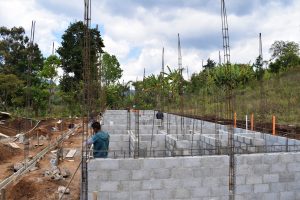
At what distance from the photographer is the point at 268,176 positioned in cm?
503

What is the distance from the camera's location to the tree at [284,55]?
Result: 27.2m

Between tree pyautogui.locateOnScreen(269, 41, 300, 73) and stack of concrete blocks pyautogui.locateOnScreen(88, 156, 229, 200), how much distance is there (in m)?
24.7

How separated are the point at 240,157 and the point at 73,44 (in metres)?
23.5

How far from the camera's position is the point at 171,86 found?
70.7 ft

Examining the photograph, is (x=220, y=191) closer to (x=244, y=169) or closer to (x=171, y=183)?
(x=244, y=169)

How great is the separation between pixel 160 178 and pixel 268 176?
1.85 metres

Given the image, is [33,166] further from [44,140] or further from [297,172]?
[297,172]

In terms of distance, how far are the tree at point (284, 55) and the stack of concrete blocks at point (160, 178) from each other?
24735mm

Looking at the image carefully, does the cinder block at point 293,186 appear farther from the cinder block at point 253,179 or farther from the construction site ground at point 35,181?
the construction site ground at point 35,181

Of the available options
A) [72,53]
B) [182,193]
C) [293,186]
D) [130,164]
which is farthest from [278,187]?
[72,53]

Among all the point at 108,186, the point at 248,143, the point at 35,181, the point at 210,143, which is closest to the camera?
the point at 108,186

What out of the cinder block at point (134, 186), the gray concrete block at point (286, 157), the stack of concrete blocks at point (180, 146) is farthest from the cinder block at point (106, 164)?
the gray concrete block at point (286, 157)

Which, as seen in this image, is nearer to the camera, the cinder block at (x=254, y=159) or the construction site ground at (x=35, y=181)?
the cinder block at (x=254, y=159)

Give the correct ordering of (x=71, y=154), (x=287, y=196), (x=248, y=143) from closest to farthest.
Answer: (x=287, y=196) → (x=248, y=143) → (x=71, y=154)
